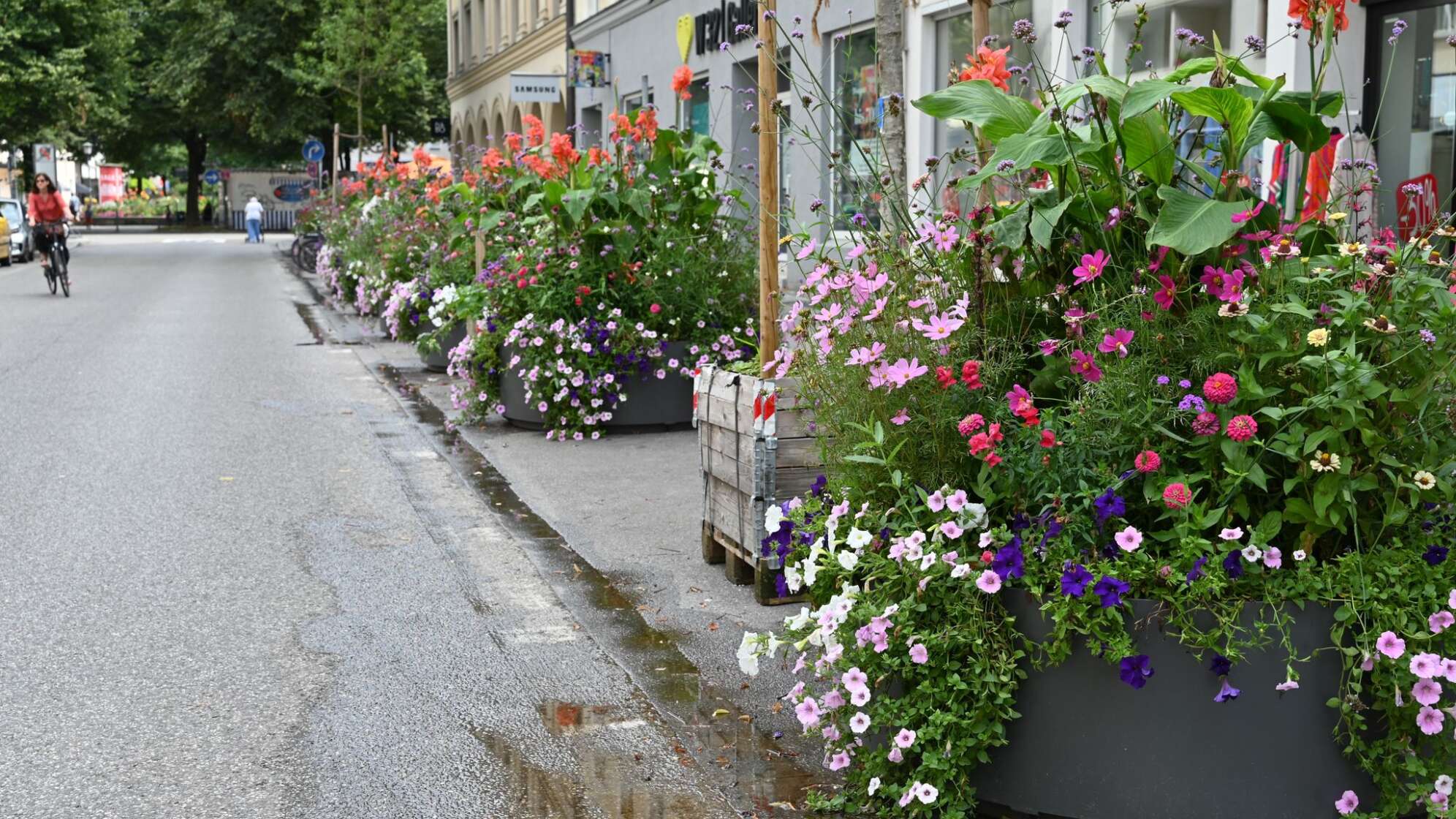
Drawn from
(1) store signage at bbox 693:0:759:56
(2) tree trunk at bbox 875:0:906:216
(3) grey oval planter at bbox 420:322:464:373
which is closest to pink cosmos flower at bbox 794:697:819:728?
(2) tree trunk at bbox 875:0:906:216

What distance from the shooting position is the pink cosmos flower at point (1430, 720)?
321 centimetres

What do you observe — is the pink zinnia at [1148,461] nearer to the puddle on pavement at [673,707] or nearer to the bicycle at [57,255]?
the puddle on pavement at [673,707]

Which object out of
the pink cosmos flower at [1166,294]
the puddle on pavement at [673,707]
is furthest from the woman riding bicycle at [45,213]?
the pink cosmos flower at [1166,294]

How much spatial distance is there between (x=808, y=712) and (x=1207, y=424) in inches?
42.8

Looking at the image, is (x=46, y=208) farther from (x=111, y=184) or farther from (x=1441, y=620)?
(x=111, y=184)

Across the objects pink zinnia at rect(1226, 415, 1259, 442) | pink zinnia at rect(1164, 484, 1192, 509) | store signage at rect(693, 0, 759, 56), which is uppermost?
store signage at rect(693, 0, 759, 56)

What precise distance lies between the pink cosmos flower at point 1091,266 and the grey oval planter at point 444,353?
31.5ft

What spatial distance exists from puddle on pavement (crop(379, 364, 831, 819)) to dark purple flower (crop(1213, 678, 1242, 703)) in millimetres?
1030

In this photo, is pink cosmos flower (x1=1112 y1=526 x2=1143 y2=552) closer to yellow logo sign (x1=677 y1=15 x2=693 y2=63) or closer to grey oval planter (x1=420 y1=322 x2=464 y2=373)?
yellow logo sign (x1=677 y1=15 x2=693 y2=63)

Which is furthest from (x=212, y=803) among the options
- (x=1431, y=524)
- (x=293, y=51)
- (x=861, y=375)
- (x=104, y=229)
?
(x=104, y=229)

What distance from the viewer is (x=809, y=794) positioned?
377 cm

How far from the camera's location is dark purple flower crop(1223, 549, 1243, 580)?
11.0ft

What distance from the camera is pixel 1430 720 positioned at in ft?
10.6

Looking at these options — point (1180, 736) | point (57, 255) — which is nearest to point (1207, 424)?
point (1180, 736)
